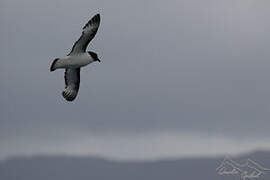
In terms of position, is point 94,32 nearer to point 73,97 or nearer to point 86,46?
point 86,46

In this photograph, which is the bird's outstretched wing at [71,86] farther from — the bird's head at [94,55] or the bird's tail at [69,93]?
the bird's head at [94,55]

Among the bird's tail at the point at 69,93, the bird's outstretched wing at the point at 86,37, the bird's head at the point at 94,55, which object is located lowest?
the bird's tail at the point at 69,93

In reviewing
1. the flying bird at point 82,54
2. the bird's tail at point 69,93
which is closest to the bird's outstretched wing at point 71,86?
the bird's tail at point 69,93

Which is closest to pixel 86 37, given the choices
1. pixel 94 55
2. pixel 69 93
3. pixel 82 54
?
pixel 82 54

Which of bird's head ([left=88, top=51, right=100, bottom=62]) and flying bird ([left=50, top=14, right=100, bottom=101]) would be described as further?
bird's head ([left=88, top=51, right=100, bottom=62])

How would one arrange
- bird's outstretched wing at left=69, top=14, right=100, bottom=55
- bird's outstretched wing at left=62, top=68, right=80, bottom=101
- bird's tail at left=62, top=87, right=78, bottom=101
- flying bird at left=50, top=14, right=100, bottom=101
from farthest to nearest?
1. bird's tail at left=62, top=87, right=78, bottom=101
2. bird's outstretched wing at left=62, top=68, right=80, bottom=101
3. bird's outstretched wing at left=69, top=14, right=100, bottom=55
4. flying bird at left=50, top=14, right=100, bottom=101

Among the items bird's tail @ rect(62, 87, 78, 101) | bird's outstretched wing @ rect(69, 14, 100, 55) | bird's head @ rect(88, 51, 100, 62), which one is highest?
bird's outstretched wing @ rect(69, 14, 100, 55)

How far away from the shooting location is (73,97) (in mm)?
68500

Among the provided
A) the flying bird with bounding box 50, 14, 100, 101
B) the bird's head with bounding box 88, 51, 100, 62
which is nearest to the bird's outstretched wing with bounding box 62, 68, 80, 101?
the flying bird with bounding box 50, 14, 100, 101

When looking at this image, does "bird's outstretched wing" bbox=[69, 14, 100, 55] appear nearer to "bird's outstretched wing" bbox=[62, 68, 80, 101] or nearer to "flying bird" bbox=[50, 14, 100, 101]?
"flying bird" bbox=[50, 14, 100, 101]

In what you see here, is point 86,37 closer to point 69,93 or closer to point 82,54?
point 82,54

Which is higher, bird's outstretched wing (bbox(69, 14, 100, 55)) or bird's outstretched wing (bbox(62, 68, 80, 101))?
bird's outstretched wing (bbox(69, 14, 100, 55))

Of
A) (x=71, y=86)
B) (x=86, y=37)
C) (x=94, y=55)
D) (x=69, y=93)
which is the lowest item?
(x=69, y=93)

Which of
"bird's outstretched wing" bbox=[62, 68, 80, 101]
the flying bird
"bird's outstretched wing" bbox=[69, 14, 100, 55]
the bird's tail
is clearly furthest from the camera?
the bird's tail
